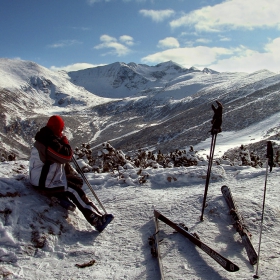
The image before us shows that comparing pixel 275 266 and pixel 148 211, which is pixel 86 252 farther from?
pixel 275 266

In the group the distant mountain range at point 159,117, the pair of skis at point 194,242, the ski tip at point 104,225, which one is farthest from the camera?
the distant mountain range at point 159,117

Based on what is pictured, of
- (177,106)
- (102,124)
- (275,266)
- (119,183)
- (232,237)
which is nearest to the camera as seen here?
(275,266)

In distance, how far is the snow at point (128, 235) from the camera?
4609mm

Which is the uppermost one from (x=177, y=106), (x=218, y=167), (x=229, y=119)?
(x=177, y=106)

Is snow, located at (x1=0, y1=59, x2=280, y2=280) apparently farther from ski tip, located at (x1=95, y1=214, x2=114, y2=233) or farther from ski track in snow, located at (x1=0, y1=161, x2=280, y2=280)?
ski tip, located at (x1=95, y1=214, x2=114, y2=233)

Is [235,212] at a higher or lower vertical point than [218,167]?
lower

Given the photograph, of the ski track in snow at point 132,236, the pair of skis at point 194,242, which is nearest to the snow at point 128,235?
the ski track in snow at point 132,236

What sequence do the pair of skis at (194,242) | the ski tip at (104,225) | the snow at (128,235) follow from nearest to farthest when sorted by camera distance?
the pair of skis at (194,242) → the snow at (128,235) → the ski tip at (104,225)

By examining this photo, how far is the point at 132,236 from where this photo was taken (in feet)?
19.0

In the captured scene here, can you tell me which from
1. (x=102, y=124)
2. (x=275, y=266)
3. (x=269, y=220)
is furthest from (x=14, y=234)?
(x=102, y=124)

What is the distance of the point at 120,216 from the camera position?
21.7 feet

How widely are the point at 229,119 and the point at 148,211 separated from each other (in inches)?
2374

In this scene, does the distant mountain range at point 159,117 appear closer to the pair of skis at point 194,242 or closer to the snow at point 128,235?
the snow at point 128,235

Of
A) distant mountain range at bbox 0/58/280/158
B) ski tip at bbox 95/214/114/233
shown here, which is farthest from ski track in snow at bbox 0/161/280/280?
distant mountain range at bbox 0/58/280/158
